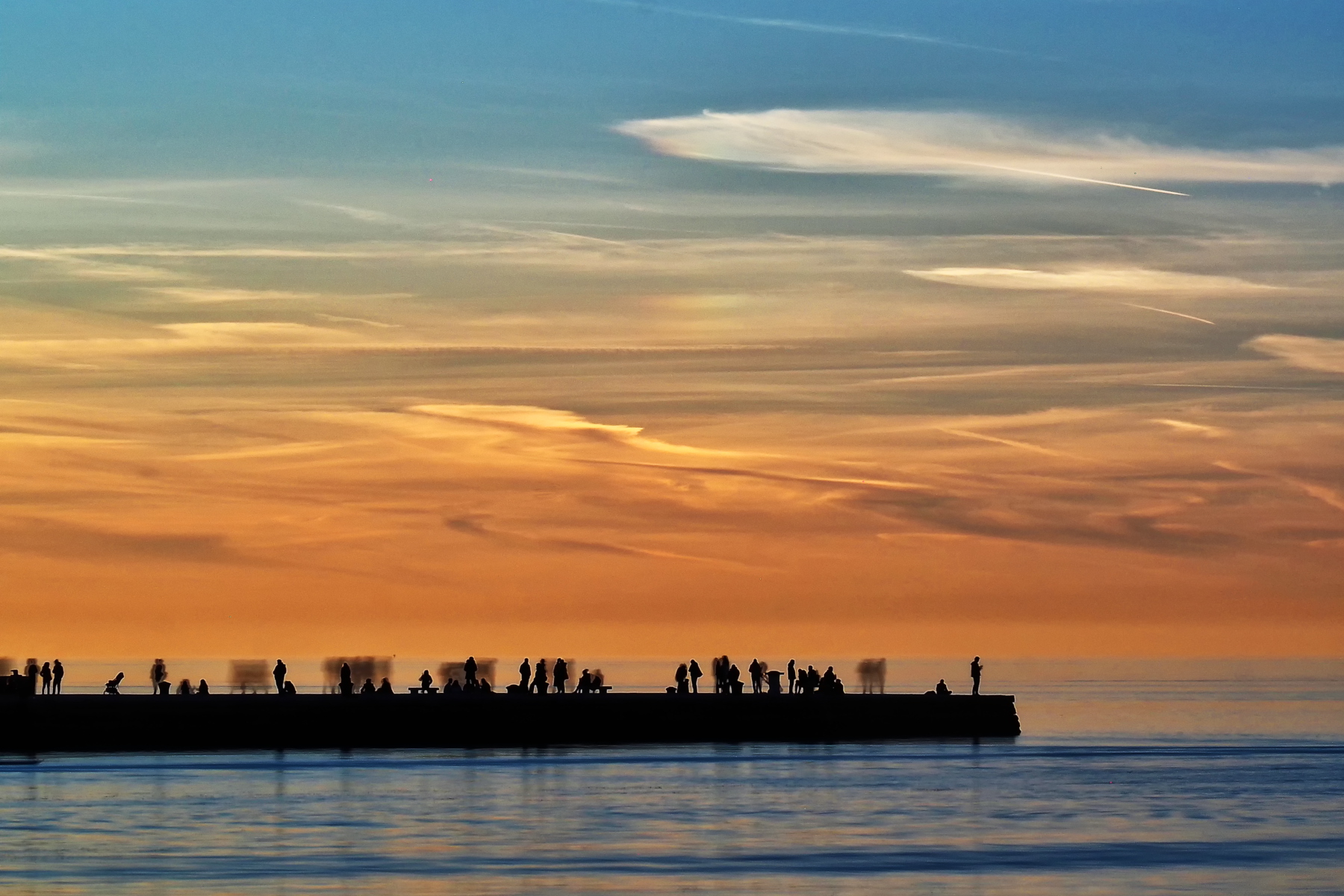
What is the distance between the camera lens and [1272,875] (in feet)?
131

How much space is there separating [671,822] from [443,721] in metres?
30.2

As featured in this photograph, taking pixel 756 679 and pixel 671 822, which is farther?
pixel 756 679

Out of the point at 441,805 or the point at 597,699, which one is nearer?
the point at 441,805

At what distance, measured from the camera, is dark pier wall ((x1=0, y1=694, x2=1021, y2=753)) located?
73750 mm

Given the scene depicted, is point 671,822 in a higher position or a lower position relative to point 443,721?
lower

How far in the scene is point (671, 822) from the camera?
49.1m

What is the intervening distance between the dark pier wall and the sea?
4.08 ft

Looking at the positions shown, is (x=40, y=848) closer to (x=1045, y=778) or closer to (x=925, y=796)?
(x=925, y=796)

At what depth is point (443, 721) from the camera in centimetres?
7806

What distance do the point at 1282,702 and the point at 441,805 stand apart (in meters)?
139

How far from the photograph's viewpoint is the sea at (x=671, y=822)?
3878 centimetres

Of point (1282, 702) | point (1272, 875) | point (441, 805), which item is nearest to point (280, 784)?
point (441, 805)

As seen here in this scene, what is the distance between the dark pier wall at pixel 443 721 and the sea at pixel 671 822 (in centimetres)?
124

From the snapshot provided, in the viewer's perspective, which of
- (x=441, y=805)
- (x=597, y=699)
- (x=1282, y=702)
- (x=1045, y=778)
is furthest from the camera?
(x=1282, y=702)
